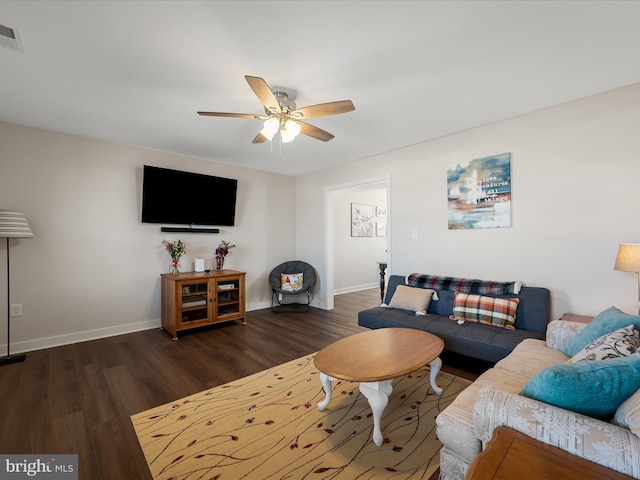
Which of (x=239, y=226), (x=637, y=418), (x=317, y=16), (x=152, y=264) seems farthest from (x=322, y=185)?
(x=637, y=418)

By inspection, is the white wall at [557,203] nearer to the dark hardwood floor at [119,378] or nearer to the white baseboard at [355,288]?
the dark hardwood floor at [119,378]

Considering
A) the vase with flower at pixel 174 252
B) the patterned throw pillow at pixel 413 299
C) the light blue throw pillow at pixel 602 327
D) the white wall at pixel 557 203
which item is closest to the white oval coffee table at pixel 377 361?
the patterned throw pillow at pixel 413 299

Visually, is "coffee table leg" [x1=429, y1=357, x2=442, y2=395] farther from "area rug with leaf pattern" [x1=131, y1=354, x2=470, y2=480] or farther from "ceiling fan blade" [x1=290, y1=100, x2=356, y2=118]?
"ceiling fan blade" [x1=290, y1=100, x2=356, y2=118]

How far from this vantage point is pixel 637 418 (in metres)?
0.90

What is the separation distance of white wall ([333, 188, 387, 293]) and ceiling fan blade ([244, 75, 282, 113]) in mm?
3838

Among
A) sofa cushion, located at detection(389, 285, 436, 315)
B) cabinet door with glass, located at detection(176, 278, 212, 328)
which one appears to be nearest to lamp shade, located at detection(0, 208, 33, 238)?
cabinet door with glass, located at detection(176, 278, 212, 328)

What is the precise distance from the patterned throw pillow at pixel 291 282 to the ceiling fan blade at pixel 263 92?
3157mm

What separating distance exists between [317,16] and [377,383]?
2.19 m

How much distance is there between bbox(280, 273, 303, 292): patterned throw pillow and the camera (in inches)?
189

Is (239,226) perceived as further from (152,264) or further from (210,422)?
(210,422)

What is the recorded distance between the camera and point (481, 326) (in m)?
2.62

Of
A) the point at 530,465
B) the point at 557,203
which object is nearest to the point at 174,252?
the point at 530,465

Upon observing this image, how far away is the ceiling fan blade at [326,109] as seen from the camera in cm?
200

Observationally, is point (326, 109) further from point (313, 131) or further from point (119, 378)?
point (119, 378)
